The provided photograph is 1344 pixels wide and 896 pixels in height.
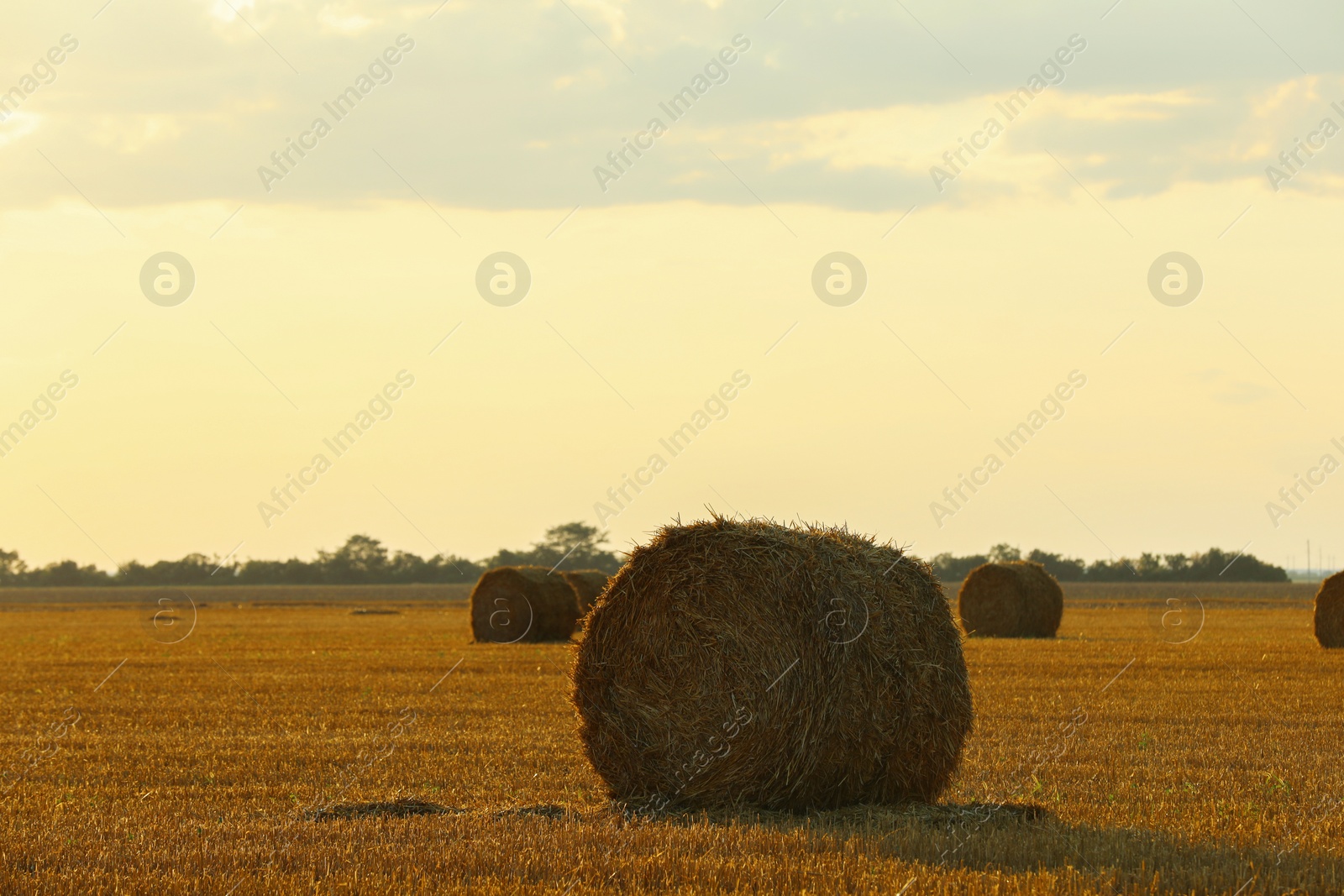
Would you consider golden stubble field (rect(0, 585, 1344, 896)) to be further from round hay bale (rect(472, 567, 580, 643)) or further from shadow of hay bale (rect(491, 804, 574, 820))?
round hay bale (rect(472, 567, 580, 643))

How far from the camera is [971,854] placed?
809cm

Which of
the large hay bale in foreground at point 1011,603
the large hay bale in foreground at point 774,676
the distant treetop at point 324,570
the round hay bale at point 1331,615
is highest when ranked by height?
the round hay bale at point 1331,615

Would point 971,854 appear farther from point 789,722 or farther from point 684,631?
point 684,631

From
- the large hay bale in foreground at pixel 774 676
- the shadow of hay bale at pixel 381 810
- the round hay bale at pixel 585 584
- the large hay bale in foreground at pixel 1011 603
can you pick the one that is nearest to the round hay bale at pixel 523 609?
the round hay bale at pixel 585 584

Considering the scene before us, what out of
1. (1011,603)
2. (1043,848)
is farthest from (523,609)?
(1043,848)

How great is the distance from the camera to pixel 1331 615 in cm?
2888

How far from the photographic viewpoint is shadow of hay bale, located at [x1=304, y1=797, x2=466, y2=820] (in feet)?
31.6

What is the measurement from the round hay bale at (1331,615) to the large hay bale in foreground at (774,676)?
2146 cm

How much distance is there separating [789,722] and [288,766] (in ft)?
16.1

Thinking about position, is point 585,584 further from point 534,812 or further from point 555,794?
point 534,812

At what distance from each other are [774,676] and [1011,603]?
24.0 metres

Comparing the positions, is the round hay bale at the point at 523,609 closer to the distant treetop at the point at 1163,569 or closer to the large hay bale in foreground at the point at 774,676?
the large hay bale in foreground at the point at 774,676

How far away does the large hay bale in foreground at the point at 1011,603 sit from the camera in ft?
108

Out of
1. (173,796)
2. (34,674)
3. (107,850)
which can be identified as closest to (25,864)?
(107,850)
